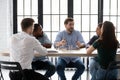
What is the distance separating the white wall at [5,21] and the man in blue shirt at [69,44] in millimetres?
2293

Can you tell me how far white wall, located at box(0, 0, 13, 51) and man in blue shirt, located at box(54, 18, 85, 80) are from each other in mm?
2293

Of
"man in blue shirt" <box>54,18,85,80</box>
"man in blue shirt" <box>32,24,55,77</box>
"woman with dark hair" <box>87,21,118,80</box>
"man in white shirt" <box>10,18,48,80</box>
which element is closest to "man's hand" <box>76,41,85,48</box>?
"man in blue shirt" <box>54,18,85,80</box>

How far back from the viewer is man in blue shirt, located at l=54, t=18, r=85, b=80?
16.8 ft

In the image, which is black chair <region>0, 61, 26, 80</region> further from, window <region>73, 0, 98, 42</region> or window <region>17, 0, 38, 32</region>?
window <region>73, 0, 98, 42</region>

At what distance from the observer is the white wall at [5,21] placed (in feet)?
24.1

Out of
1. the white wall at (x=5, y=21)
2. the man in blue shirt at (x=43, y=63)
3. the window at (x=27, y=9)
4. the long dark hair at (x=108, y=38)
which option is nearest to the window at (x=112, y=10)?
the window at (x=27, y=9)

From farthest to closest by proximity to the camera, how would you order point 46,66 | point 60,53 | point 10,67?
point 46,66 < point 60,53 < point 10,67

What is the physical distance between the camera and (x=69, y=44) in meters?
5.44

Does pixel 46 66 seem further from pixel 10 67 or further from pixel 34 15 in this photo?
pixel 34 15

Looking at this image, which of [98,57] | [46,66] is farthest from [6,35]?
[98,57]

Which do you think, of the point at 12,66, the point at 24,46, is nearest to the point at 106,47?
the point at 24,46

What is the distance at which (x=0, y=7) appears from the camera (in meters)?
7.33

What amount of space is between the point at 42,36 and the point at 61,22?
7.78 ft

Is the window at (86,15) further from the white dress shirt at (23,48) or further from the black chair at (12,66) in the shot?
the black chair at (12,66)
